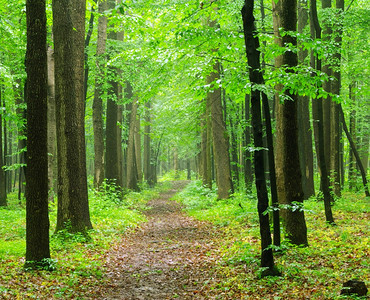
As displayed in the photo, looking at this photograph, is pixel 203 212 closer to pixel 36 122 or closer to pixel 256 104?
pixel 256 104

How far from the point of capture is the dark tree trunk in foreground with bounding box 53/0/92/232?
364 inches

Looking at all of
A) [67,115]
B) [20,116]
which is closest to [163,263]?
[67,115]

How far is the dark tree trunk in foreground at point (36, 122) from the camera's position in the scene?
6.41 metres

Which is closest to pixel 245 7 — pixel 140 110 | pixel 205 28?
pixel 205 28

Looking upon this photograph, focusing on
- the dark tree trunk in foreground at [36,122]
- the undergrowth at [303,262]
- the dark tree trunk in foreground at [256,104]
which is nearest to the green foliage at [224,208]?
the undergrowth at [303,262]

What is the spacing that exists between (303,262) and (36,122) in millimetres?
6222

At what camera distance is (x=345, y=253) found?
Answer: 7.40m

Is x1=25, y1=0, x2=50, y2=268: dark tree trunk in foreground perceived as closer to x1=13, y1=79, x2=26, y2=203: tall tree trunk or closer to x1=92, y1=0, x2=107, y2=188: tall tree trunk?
x1=13, y1=79, x2=26, y2=203: tall tree trunk

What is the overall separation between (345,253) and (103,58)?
42.3 ft

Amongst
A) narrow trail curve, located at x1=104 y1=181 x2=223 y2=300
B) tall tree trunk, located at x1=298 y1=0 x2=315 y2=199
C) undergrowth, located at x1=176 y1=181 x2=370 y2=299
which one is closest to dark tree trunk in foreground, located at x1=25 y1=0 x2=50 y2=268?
narrow trail curve, located at x1=104 y1=181 x2=223 y2=300

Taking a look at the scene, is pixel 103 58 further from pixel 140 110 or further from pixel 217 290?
pixel 217 290

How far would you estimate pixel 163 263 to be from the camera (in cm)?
855

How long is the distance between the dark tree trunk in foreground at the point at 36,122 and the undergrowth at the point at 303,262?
3.71 metres

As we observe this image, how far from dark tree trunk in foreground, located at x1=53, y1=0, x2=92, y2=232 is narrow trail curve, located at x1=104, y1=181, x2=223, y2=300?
172 centimetres
